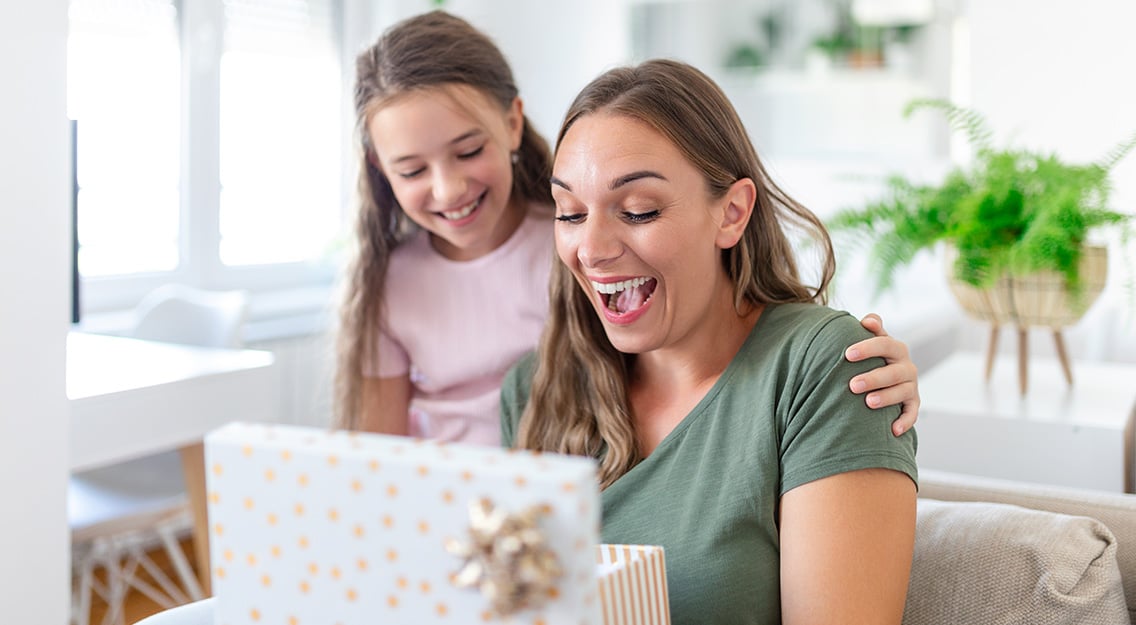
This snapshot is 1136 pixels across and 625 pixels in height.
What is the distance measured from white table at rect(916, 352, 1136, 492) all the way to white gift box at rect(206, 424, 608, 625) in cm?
144

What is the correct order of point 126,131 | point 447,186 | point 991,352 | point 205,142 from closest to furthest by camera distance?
point 447,186 < point 991,352 < point 126,131 < point 205,142

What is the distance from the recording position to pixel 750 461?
1.11 meters

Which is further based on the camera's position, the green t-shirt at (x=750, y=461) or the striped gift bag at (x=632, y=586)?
the green t-shirt at (x=750, y=461)

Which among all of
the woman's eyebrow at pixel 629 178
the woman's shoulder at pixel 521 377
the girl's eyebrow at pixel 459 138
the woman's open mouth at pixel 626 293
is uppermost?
the girl's eyebrow at pixel 459 138

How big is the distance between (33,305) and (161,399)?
791 millimetres

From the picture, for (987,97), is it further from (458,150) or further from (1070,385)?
(458,150)

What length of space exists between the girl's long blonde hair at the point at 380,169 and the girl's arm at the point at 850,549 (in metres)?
0.81

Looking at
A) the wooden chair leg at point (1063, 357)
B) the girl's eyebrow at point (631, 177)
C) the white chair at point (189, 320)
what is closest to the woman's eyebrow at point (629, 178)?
the girl's eyebrow at point (631, 177)

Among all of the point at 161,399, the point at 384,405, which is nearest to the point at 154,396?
the point at 161,399

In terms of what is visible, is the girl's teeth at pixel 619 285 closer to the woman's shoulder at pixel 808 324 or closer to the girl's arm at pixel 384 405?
the woman's shoulder at pixel 808 324

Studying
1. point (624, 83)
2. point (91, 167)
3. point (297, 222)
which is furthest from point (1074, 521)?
point (297, 222)

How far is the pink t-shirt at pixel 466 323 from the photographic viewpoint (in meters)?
1.75

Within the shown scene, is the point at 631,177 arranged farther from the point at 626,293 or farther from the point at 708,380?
the point at 708,380

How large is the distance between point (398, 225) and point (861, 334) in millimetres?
880
